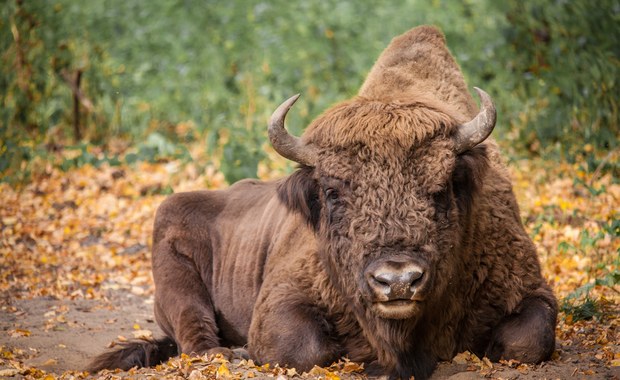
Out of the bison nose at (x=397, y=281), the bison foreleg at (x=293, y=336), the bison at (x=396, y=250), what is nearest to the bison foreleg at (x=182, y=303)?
the bison at (x=396, y=250)

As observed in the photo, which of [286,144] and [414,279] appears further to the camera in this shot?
[286,144]

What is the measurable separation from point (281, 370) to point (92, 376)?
1.34 meters

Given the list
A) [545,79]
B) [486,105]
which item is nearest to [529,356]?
[486,105]

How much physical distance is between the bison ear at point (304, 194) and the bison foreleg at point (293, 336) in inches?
23.9

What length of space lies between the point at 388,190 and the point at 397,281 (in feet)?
1.94

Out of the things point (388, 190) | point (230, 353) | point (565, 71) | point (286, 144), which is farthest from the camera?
point (565, 71)

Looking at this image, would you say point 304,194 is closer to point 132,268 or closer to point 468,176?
point 468,176

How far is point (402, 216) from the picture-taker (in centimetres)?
484

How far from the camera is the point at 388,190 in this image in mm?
4914

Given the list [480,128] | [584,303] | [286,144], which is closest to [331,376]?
[286,144]

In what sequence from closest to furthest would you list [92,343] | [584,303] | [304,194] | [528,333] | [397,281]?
[397,281] → [528,333] → [304,194] → [584,303] → [92,343]

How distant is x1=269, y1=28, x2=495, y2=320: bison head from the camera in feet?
15.6

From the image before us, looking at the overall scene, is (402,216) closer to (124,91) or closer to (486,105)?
(486,105)

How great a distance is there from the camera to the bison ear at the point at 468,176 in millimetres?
5254
